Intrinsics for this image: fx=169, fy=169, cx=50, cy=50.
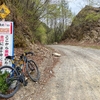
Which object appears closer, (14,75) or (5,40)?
(14,75)

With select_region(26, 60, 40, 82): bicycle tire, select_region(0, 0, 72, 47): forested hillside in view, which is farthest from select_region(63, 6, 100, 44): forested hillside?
select_region(26, 60, 40, 82): bicycle tire

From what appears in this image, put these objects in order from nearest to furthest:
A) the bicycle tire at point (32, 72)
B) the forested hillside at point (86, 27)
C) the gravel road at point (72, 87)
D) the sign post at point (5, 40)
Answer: the gravel road at point (72, 87) < the sign post at point (5, 40) < the bicycle tire at point (32, 72) < the forested hillside at point (86, 27)

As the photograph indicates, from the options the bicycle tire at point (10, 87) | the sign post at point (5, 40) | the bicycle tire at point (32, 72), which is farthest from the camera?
the bicycle tire at point (32, 72)

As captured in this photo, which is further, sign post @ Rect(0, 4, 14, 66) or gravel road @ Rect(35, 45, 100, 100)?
sign post @ Rect(0, 4, 14, 66)

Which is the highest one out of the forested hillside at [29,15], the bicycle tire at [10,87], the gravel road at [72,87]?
the forested hillside at [29,15]

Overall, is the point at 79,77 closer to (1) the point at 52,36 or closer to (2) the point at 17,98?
(2) the point at 17,98

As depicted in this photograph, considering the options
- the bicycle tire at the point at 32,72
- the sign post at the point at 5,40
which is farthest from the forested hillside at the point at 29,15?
the bicycle tire at the point at 32,72

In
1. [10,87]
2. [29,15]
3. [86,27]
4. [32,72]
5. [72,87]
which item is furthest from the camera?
[86,27]

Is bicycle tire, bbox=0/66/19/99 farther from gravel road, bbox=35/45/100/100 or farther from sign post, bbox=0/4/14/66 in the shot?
gravel road, bbox=35/45/100/100

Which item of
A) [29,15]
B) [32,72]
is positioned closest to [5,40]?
[32,72]

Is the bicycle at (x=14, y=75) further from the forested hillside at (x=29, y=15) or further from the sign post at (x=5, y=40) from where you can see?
the forested hillside at (x=29, y=15)

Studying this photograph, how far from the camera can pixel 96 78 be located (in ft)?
20.8

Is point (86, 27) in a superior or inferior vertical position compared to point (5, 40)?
superior

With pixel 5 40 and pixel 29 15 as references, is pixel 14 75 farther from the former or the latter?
pixel 29 15
